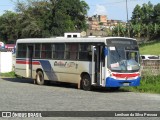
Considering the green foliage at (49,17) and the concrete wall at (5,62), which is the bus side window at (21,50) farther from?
the green foliage at (49,17)

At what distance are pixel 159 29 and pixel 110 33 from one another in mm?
13103

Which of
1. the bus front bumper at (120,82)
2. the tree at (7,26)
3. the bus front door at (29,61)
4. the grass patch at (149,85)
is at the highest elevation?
the tree at (7,26)

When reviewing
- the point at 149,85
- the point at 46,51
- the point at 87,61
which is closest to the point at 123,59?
the point at 87,61

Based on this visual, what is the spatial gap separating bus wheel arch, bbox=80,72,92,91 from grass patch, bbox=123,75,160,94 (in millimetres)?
2195

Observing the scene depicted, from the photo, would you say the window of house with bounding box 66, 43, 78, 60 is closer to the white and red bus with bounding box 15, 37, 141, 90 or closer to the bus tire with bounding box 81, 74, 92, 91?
the white and red bus with bounding box 15, 37, 141, 90

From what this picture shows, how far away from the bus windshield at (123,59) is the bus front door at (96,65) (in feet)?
2.03

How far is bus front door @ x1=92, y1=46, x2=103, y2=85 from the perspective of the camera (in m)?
20.8

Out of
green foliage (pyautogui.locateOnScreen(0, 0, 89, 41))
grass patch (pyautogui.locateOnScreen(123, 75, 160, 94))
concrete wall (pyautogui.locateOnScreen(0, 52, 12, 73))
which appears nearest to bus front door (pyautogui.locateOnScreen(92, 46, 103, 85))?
grass patch (pyautogui.locateOnScreen(123, 75, 160, 94))

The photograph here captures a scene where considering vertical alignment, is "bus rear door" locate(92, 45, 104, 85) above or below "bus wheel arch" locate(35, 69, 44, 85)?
above

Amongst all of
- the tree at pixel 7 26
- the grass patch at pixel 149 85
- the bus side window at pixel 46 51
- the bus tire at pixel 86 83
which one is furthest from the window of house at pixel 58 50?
the tree at pixel 7 26

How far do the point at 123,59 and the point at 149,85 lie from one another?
2.70 metres

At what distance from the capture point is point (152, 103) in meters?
15.8

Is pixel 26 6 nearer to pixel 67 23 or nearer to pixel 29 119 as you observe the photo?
pixel 67 23

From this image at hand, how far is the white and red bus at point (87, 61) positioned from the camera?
20.5 meters
